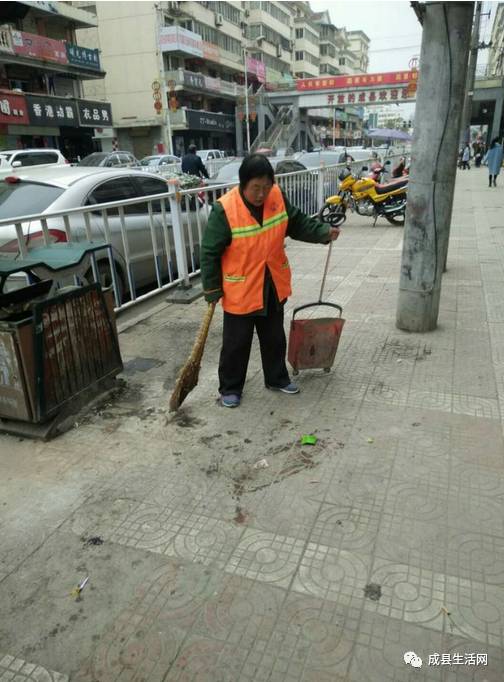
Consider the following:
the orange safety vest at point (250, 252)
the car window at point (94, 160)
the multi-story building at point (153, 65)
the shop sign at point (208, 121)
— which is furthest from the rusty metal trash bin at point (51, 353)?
the shop sign at point (208, 121)

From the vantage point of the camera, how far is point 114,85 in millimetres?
38281

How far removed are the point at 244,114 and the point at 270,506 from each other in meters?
47.8

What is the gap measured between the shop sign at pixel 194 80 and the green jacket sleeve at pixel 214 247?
39056 millimetres

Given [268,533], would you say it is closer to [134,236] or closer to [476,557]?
[476,557]

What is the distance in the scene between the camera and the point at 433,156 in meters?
4.16

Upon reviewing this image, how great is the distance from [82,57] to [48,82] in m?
2.41

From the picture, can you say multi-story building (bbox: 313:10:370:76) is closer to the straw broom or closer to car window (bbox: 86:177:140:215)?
car window (bbox: 86:177:140:215)

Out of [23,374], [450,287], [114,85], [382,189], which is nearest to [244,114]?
[114,85]

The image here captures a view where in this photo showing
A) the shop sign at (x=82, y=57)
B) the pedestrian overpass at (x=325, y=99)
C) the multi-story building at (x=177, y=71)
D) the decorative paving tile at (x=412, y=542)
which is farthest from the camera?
the pedestrian overpass at (x=325, y=99)

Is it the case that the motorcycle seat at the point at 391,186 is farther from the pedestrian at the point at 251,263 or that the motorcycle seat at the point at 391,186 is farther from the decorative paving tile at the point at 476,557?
the decorative paving tile at the point at 476,557

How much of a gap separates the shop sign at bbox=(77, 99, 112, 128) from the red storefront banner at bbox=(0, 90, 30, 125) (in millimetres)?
4535

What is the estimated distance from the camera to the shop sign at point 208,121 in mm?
38397

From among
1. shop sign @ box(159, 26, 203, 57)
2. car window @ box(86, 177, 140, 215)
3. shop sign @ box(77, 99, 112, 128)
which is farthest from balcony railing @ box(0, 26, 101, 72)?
car window @ box(86, 177, 140, 215)

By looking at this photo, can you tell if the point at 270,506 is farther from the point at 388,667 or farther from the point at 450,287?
the point at 450,287
